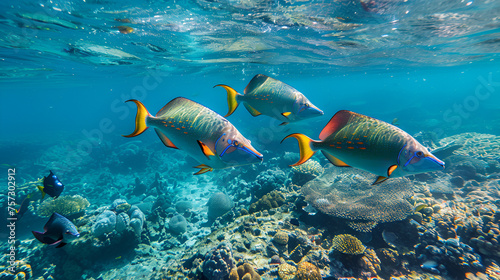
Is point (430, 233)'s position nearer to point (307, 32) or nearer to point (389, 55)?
point (307, 32)

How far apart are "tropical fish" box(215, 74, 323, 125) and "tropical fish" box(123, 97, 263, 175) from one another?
2.63 ft

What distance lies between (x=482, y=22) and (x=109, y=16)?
2073cm

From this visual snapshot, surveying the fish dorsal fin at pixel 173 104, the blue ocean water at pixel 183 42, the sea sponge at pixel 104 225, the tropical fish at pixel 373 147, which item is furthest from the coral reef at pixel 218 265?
the sea sponge at pixel 104 225

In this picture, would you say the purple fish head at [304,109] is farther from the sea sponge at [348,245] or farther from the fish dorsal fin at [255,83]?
the sea sponge at [348,245]

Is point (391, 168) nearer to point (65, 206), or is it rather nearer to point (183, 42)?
point (65, 206)

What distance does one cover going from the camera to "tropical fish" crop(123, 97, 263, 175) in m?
1.79

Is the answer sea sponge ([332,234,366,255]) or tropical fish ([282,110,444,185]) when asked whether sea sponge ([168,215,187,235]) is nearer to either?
sea sponge ([332,234,366,255])

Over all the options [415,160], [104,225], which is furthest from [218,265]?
[104,225]

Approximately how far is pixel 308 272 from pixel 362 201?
2701 millimetres

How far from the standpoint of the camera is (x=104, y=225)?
6.23 m

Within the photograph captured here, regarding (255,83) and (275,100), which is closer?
(275,100)

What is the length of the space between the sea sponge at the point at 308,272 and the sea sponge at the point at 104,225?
5959mm

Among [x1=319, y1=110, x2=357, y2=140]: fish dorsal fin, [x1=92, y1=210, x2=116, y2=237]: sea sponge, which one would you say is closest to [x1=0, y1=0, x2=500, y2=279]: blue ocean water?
[x1=92, y1=210, x2=116, y2=237]: sea sponge

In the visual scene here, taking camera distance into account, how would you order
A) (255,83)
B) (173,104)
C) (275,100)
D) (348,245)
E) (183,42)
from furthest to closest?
(183,42) → (348,245) → (255,83) → (275,100) → (173,104)
